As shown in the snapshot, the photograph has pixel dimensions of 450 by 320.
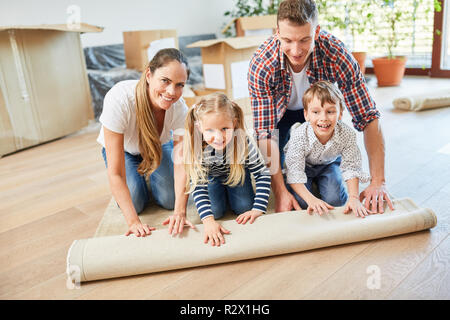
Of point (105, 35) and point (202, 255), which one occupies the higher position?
point (105, 35)

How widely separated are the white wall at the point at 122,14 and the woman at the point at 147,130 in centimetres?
191

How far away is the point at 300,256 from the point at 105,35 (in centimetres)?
278

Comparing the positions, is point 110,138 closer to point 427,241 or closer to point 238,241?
point 238,241

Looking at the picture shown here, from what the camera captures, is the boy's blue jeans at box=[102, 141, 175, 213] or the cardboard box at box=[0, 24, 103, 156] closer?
the boy's blue jeans at box=[102, 141, 175, 213]

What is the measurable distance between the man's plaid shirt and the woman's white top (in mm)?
281

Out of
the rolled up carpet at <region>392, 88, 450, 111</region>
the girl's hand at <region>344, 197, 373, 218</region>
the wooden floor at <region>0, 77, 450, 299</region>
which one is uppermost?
the girl's hand at <region>344, 197, 373, 218</region>

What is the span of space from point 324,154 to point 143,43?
1967 millimetres

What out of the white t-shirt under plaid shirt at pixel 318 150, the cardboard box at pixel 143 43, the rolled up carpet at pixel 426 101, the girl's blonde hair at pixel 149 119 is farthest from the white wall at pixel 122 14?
the white t-shirt under plaid shirt at pixel 318 150

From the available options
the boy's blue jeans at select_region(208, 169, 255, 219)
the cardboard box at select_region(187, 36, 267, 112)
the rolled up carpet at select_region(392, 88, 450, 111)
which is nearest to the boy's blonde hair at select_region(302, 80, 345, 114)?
the boy's blue jeans at select_region(208, 169, 255, 219)

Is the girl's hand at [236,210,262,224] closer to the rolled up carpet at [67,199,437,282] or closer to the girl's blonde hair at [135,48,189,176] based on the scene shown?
the rolled up carpet at [67,199,437,282]

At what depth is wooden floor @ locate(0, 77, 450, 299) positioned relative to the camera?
969mm

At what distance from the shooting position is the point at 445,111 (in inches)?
101
